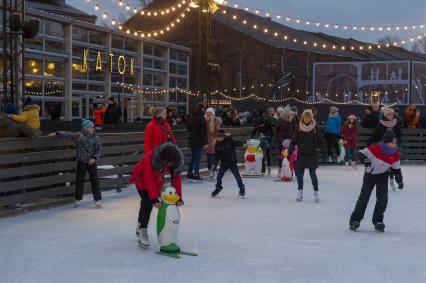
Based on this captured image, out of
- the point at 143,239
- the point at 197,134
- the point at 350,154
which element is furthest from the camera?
the point at 350,154

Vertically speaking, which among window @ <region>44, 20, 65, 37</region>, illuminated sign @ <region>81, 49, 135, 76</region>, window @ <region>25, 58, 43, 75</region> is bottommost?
window @ <region>25, 58, 43, 75</region>

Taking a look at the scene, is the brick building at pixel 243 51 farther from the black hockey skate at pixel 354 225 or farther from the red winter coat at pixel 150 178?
the red winter coat at pixel 150 178

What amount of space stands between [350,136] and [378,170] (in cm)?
956

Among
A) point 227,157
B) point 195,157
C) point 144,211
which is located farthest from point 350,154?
point 144,211

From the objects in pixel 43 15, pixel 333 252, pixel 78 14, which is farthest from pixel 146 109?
pixel 333 252

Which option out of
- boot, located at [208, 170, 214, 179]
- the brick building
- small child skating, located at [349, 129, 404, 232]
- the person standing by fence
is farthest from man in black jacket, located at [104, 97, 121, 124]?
the brick building

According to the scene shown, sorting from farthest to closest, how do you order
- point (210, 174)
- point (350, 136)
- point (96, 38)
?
point (96, 38), point (350, 136), point (210, 174)

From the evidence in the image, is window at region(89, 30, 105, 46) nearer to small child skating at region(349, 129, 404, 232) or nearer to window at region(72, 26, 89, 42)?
window at region(72, 26, 89, 42)

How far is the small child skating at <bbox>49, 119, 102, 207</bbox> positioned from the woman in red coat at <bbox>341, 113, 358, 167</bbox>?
9.07m

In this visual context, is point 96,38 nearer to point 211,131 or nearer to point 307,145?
point 211,131

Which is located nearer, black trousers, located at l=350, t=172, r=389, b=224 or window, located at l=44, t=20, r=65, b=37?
black trousers, located at l=350, t=172, r=389, b=224

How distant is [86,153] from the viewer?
9852 millimetres

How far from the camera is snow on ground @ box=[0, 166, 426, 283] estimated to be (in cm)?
584

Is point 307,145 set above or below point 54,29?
below
